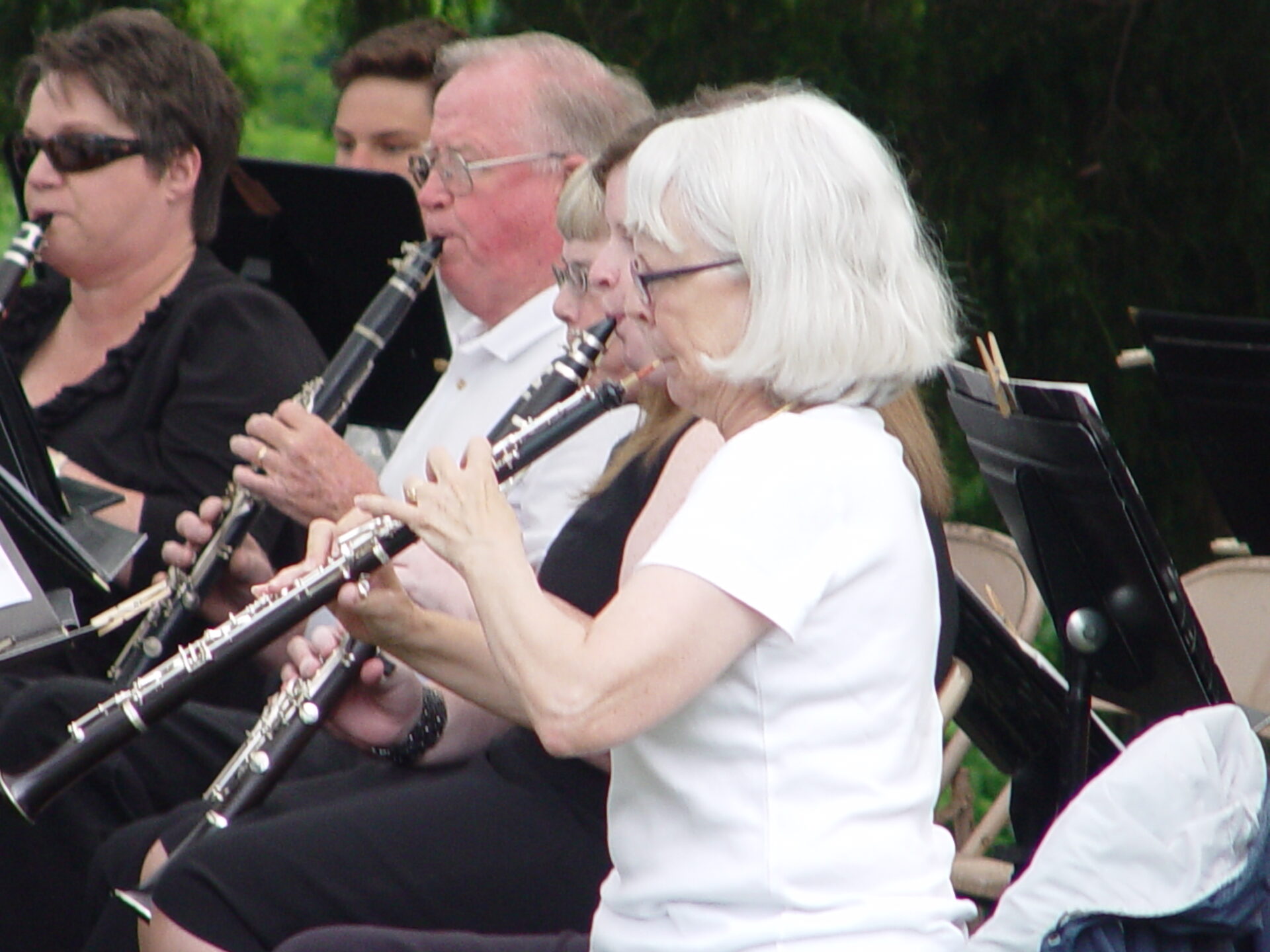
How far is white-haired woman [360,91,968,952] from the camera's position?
1.48m

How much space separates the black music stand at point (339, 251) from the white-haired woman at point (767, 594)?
1.39 metres

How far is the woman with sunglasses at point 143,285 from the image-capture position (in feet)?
9.59

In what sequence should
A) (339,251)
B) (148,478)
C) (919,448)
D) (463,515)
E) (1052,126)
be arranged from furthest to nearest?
(1052,126), (339,251), (148,478), (919,448), (463,515)

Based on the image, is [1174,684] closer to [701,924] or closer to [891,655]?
[891,655]

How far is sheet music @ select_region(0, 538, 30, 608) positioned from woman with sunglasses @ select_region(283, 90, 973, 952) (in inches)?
26.8

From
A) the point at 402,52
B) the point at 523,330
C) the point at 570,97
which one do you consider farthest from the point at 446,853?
the point at 402,52

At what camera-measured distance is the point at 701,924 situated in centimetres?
153

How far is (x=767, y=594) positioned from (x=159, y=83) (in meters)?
2.05

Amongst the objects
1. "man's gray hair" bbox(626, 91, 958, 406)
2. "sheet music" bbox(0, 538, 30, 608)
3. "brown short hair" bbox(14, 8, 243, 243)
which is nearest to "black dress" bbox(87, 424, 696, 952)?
"sheet music" bbox(0, 538, 30, 608)

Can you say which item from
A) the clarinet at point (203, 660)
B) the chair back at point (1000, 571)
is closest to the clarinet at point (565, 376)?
the clarinet at point (203, 660)

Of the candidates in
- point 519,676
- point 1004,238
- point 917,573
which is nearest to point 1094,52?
point 1004,238

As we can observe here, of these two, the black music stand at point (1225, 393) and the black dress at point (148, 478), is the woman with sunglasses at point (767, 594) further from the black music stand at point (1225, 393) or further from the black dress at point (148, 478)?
the black dress at point (148, 478)

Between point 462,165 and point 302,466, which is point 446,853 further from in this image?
point 462,165

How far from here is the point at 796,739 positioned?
1542 millimetres
